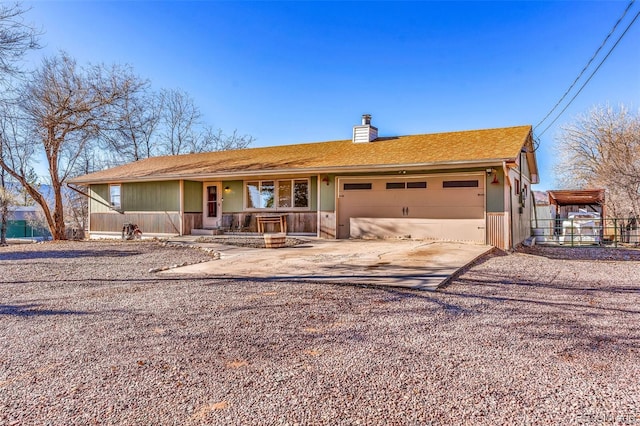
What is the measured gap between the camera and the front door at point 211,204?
15.0 m

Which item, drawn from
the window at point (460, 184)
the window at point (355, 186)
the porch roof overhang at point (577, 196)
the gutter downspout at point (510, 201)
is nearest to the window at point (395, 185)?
the window at point (355, 186)

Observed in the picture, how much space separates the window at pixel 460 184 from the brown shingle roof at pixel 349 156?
73 cm

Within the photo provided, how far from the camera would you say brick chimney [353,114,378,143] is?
14.9 meters

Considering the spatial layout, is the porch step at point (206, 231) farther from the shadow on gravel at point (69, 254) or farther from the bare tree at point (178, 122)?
the bare tree at point (178, 122)

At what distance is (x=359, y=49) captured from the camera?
1534 cm

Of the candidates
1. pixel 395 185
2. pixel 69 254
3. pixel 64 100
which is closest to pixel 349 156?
pixel 395 185

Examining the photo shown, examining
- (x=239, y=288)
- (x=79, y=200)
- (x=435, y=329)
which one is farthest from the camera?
(x=79, y=200)

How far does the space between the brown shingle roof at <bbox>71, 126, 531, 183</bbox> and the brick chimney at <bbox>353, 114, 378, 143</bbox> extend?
309 mm

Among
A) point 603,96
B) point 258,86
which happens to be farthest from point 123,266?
point 603,96

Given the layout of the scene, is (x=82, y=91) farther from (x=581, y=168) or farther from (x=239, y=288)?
(x=581, y=168)

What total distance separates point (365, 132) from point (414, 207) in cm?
453

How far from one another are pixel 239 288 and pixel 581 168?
24.3 m

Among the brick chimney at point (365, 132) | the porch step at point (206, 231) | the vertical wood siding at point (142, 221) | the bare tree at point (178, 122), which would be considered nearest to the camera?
the porch step at point (206, 231)

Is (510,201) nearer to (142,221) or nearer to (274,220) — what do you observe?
(274,220)
